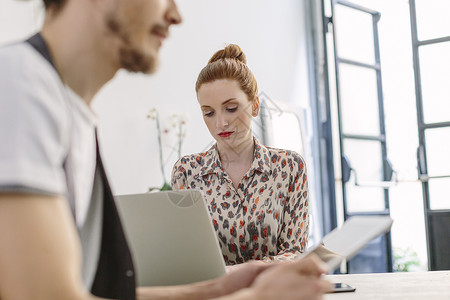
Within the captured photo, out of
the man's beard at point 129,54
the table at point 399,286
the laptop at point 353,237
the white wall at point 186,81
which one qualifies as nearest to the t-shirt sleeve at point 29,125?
the man's beard at point 129,54

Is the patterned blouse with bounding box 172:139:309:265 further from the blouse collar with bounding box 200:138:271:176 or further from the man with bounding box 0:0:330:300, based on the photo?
the man with bounding box 0:0:330:300

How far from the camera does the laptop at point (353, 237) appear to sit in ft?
2.34

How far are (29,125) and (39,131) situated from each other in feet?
0.04

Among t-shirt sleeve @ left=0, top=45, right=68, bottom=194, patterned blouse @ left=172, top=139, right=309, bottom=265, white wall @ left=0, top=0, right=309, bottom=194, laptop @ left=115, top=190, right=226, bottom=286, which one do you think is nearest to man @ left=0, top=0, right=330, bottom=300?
t-shirt sleeve @ left=0, top=45, right=68, bottom=194

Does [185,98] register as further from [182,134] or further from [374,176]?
[374,176]

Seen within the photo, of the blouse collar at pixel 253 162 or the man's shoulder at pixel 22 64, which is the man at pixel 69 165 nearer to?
the man's shoulder at pixel 22 64

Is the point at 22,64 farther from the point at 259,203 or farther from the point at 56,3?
the point at 259,203

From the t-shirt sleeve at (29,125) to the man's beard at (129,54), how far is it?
12 centimetres

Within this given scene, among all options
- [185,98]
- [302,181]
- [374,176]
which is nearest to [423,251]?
[374,176]

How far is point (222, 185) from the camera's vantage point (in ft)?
6.67

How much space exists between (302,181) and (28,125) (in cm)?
155

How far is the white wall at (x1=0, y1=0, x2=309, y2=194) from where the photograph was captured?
2.77 meters

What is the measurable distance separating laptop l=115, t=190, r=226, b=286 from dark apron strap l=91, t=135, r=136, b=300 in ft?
1.43

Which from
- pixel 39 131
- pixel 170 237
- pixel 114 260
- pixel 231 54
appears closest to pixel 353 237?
pixel 114 260
